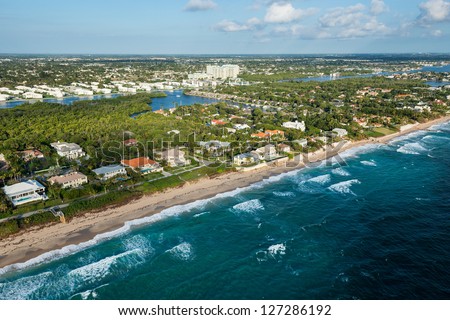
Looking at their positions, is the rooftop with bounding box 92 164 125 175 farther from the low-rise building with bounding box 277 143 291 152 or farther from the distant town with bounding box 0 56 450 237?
the low-rise building with bounding box 277 143 291 152

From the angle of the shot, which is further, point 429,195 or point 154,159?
point 154,159

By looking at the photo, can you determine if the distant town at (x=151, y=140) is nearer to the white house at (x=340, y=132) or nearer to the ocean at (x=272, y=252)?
the white house at (x=340, y=132)

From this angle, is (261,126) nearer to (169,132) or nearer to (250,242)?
(169,132)

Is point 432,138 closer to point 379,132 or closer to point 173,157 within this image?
point 379,132

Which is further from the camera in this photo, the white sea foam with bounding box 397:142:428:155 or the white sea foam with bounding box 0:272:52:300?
the white sea foam with bounding box 397:142:428:155

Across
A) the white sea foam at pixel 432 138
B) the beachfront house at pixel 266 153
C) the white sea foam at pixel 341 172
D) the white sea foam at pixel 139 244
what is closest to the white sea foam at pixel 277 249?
the white sea foam at pixel 139 244

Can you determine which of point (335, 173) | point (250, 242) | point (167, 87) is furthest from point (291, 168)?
point (167, 87)

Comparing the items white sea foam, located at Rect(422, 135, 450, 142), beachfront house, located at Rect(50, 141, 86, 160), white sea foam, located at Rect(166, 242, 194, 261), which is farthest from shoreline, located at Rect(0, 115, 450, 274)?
white sea foam, located at Rect(422, 135, 450, 142)
